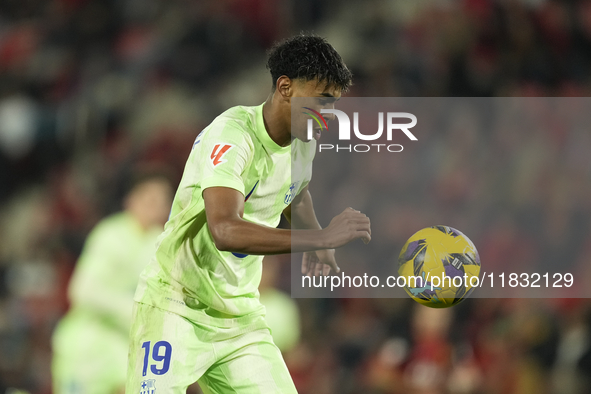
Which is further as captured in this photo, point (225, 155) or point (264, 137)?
point (264, 137)

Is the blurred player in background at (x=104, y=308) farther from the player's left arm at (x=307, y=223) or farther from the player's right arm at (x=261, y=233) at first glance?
the player's right arm at (x=261, y=233)

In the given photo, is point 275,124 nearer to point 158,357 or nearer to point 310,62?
point 310,62

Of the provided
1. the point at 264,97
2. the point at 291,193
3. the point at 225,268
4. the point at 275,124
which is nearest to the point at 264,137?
the point at 275,124

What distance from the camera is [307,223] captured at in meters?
3.22

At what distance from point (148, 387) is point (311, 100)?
3.89 ft

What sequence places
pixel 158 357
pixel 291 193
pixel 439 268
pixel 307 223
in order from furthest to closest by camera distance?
pixel 307 223
pixel 291 193
pixel 439 268
pixel 158 357

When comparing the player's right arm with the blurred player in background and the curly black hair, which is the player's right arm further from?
the blurred player in background

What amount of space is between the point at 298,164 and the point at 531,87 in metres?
4.69

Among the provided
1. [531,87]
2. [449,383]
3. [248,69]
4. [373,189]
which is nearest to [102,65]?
[248,69]

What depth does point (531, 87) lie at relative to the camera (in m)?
6.93

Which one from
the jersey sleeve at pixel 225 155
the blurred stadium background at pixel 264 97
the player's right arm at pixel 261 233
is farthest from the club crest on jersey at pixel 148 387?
the blurred stadium background at pixel 264 97

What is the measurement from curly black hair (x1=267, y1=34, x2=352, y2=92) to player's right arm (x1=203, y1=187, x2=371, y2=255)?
1.89 feet

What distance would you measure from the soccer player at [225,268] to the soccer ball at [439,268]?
1.68 feet

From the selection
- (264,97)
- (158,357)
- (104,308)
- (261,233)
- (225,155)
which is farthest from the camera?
(264,97)
